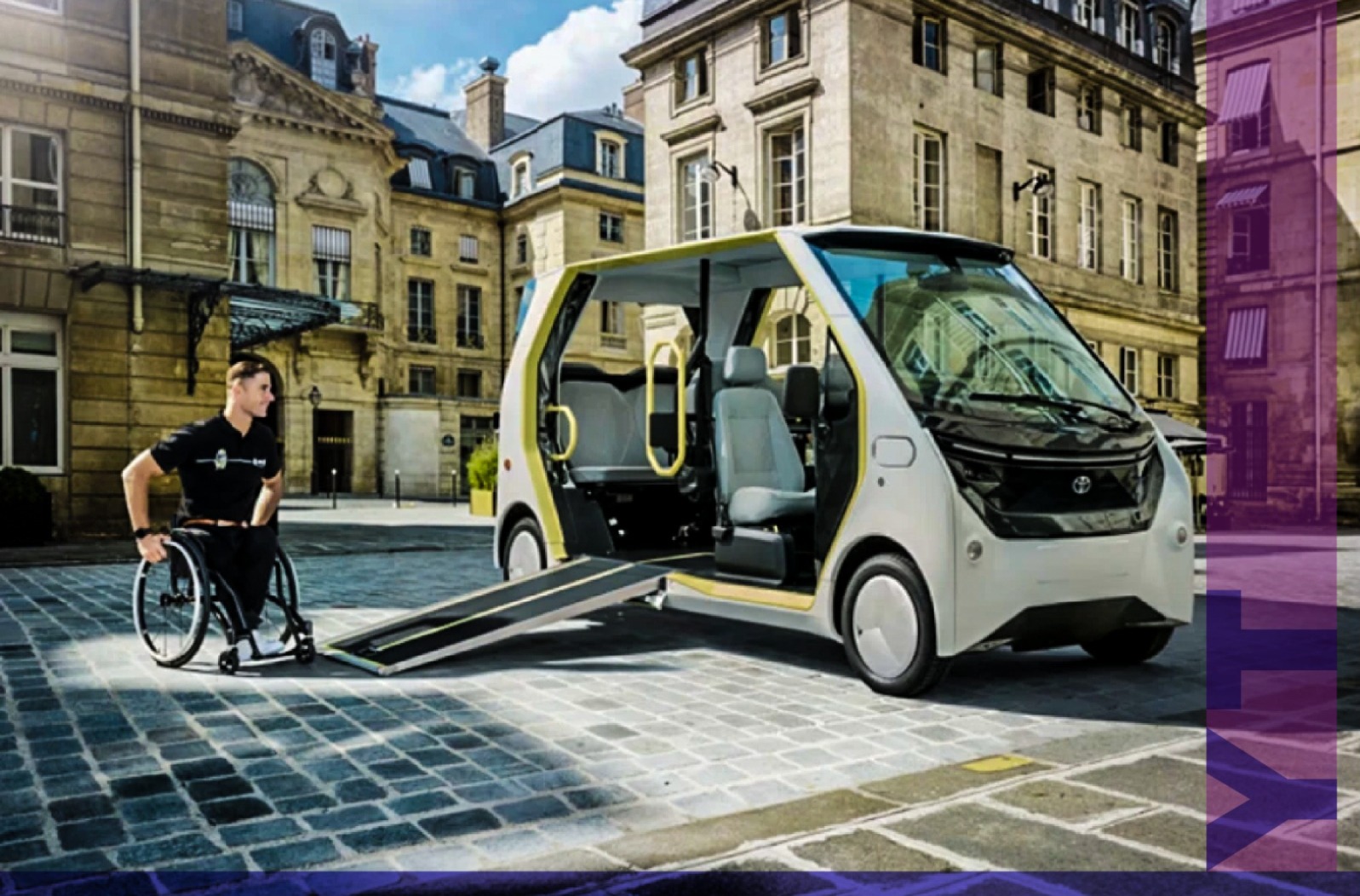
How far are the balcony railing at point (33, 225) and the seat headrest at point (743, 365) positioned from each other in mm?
13087

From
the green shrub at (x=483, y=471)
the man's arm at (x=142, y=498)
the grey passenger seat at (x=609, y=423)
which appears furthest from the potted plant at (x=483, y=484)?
the man's arm at (x=142, y=498)

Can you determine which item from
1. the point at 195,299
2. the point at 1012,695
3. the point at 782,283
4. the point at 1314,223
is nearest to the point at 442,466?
the point at 195,299

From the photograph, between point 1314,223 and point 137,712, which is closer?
point 137,712

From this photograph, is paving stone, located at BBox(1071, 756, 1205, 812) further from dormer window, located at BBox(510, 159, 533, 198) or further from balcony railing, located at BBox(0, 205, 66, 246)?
dormer window, located at BBox(510, 159, 533, 198)

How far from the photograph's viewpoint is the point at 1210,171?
32.6 metres

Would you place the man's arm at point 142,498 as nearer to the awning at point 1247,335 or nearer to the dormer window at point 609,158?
the awning at point 1247,335

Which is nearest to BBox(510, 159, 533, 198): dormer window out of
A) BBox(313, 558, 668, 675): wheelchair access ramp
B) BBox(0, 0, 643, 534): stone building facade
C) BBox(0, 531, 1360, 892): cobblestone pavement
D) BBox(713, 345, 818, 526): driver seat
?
BBox(0, 0, 643, 534): stone building facade

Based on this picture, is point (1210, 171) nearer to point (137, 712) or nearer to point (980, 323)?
point (980, 323)

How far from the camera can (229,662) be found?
5895mm

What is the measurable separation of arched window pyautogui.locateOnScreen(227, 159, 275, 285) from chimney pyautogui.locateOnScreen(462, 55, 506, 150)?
14.6 metres

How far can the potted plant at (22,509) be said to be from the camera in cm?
1471

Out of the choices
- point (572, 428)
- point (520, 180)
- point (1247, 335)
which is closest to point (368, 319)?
point (520, 180)

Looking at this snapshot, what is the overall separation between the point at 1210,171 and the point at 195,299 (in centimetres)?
2736

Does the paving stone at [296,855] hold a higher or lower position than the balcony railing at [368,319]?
lower
